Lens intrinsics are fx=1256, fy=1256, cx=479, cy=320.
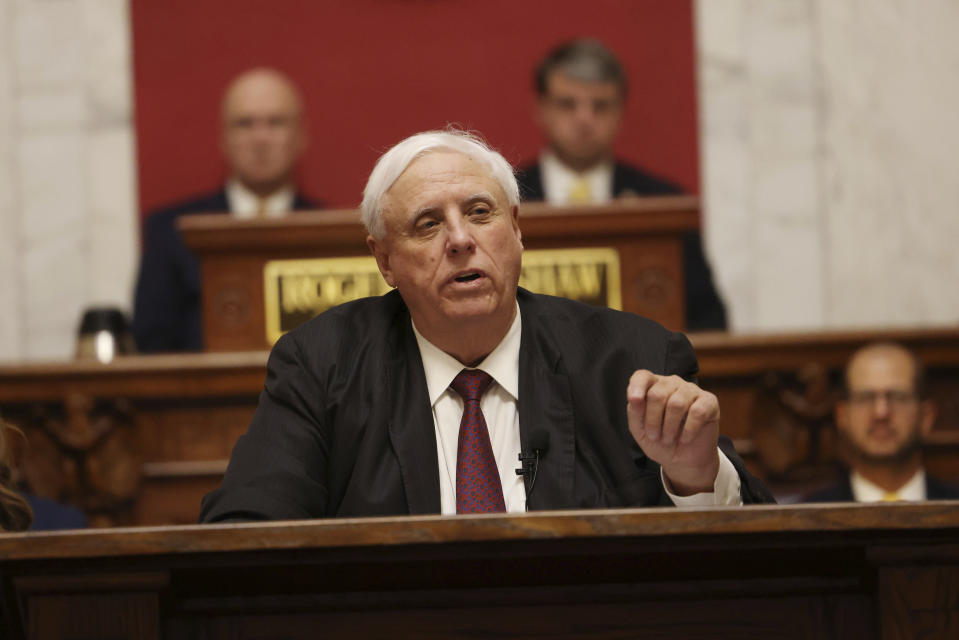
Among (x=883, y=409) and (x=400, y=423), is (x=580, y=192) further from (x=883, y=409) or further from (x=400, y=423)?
(x=400, y=423)

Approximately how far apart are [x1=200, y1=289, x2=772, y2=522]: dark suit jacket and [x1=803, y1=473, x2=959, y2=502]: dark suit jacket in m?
1.69

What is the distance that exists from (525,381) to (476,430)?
141 millimetres

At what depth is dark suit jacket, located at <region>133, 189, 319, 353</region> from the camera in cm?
505

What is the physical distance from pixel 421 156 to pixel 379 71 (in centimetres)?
440

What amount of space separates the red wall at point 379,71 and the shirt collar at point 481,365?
421cm

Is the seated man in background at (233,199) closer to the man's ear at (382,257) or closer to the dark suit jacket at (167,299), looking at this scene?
the dark suit jacket at (167,299)

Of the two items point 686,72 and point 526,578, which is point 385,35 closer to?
point 686,72

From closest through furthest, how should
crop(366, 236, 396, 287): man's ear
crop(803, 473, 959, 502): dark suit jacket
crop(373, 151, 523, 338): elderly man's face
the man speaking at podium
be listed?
the man speaking at podium, crop(373, 151, 523, 338): elderly man's face, crop(366, 236, 396, 287): man's ear, crop(803, 473, 959, 502): dark suit jacket

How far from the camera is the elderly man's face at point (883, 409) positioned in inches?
159

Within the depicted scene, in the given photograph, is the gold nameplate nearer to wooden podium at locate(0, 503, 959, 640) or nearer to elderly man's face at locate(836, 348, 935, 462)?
elderly man's face at locate(836, 348, 935, 462)

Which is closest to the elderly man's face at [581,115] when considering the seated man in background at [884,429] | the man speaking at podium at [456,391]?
the seated man in background at [884,429]

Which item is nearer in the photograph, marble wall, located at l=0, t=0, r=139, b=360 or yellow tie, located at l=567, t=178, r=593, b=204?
yellow tie, located at l=567, t=178, r=593, b=204

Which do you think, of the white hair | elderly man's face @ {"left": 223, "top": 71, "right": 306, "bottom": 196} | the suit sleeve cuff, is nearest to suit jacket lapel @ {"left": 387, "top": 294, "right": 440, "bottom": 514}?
the white hair

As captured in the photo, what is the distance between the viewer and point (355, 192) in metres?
6.79
